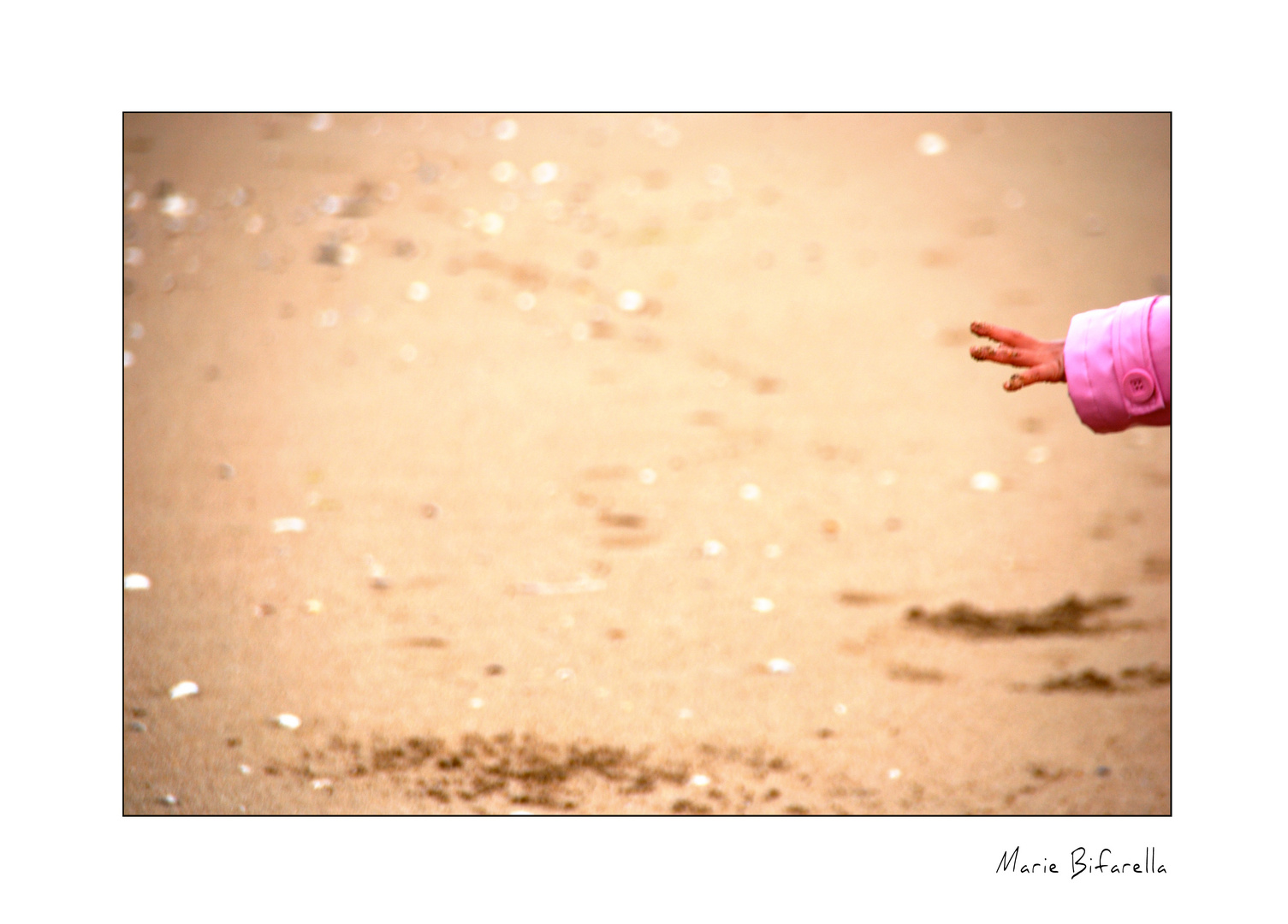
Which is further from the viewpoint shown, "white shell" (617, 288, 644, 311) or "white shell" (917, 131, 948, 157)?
"white shell" (917, 131, 948, 157)

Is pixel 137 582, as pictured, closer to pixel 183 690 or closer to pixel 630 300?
pixel 183 690

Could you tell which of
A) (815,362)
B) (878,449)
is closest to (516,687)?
(878,449)

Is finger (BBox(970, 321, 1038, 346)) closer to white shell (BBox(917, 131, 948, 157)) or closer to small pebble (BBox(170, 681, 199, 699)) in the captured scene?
small pebble (BBox(170, 681, 199, 699))

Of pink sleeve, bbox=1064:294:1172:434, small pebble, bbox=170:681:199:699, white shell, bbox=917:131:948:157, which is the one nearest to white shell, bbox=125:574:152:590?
small pebble, bbox=170:681:199:699

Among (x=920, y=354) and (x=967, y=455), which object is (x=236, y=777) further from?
(x=920, y=354)

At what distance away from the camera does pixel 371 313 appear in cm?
537

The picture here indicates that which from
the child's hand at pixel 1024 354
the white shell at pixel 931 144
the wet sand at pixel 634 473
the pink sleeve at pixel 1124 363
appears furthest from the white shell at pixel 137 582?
the white shell at pixel 931 144

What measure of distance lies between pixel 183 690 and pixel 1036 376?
2.22m

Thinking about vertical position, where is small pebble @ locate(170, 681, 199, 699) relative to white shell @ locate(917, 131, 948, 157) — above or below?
below

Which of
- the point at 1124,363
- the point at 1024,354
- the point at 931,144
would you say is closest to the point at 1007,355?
the point at 1024,354

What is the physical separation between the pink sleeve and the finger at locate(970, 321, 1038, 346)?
0.09 m

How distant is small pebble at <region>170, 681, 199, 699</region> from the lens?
296cm

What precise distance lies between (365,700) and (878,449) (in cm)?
235

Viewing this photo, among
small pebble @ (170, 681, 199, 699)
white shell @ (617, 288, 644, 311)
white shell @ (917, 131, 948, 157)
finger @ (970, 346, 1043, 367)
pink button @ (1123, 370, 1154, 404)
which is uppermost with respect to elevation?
white shell @ (917, 131, 948, 157)
